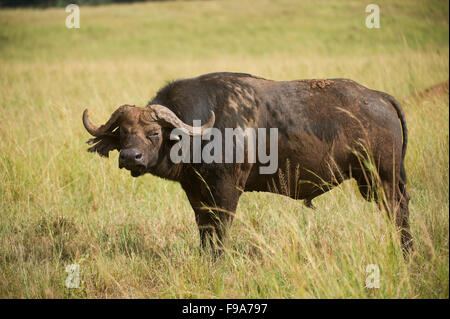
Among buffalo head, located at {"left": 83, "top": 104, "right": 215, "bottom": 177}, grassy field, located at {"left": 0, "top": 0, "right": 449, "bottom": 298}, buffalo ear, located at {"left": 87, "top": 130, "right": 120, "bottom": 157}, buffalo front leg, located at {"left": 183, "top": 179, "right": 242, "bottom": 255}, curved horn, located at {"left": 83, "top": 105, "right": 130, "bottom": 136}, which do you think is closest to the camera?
grassy field, located at {"left": 0, "top": 0, "right": 449, "bottom": 298}

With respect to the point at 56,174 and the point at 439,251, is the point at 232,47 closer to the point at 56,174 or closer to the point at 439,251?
the point at 56,174

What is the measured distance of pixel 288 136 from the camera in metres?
4.39

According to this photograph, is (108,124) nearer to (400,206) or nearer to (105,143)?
(105,143)

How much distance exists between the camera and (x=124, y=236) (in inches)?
190

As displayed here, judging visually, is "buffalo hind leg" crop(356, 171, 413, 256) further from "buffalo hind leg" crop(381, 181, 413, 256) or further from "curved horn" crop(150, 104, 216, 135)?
"curved horn" crop(150, 104, 216, 135)

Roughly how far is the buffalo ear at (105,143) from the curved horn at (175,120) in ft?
1.88

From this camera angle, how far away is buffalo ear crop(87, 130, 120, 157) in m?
4.40

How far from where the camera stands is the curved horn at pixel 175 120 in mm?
4039

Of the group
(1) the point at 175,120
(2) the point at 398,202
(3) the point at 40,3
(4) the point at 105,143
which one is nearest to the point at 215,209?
(1) the point at 175,120

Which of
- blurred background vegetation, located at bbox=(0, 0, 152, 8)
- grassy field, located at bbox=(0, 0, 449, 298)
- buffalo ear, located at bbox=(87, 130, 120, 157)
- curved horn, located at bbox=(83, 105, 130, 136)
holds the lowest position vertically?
grassy field, located at bbox=(0, 0, 449, 298)

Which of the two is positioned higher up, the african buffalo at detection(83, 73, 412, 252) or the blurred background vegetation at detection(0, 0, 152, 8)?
the blurred background vegetation at detection(0, 0, 152, 8)

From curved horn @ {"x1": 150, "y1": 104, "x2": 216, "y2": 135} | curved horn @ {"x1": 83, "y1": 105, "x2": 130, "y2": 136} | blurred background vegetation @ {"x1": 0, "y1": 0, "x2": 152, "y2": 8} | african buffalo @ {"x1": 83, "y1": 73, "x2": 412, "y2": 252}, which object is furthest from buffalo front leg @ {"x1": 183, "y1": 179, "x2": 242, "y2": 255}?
blurred background vegetation @ {"x1": 0, "y1": 0, "x2": 152, "y2": 8}

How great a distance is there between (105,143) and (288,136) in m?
1.78

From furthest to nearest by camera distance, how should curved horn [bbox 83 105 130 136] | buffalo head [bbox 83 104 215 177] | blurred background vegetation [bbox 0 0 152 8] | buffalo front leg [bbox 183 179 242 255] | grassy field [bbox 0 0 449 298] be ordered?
1. blurred background vegetation [bbox 0 0 152 8]
2. buffalo front leg [bbox 183 179 242 255]
3. curved horn [bbox 83 105 130 136]
4. buffalo head [bbox 83 104 215 177]
5. grassy field [bbox 0 0 449 298]
